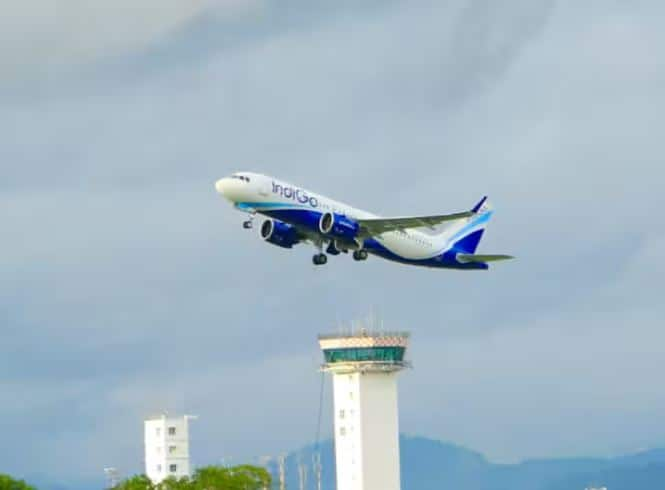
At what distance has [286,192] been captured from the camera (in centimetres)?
14562

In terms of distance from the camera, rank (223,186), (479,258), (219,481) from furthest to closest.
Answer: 1. (219,481)
2. (479,258)
3. (223,186)

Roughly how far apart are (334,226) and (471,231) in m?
33.0

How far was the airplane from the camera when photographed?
144 m

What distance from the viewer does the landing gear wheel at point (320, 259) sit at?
15088 cm

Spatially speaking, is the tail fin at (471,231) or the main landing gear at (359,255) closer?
the main landing gear at (359,255)

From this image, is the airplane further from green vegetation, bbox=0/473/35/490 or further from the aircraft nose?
green vegetation, bbox=0/473/35/490

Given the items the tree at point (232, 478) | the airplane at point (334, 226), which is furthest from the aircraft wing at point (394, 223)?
the tree at point (232, 478)

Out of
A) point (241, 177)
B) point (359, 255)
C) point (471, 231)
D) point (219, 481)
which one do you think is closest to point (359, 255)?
point (359, 255)

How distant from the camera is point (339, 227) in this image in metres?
148

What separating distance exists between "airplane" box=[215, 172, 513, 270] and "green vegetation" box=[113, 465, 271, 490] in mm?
32925

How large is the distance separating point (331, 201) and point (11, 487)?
147 ft

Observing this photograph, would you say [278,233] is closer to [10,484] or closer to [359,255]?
[359,255]

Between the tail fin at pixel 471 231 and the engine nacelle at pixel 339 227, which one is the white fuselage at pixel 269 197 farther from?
the tail fin at pixel 471 231

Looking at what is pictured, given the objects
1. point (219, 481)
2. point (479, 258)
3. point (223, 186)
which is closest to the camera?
point (223, 186)
